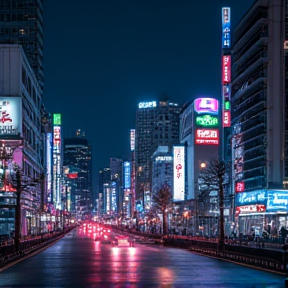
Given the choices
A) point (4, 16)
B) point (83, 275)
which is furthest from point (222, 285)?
point (4, 16)

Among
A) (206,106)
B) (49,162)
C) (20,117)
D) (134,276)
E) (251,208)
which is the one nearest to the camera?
(134,276)

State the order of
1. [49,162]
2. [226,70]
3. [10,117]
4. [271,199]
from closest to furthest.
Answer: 1. [271,199]
2. [10,117]
3. [226,70]
4. [49,162]

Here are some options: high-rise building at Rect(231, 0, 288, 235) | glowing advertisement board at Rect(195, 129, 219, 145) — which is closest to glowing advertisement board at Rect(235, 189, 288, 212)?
high-rise building at Rect(231, 0, 288, 235)

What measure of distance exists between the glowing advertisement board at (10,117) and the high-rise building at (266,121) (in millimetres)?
37857

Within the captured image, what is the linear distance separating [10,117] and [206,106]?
7677cm

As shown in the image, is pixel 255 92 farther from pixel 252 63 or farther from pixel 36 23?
pixel 36 23

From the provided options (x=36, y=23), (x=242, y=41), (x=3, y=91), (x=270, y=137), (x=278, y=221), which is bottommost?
(x=278, y=221)

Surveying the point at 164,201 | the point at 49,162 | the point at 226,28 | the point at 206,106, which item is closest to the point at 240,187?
the point at 164,201

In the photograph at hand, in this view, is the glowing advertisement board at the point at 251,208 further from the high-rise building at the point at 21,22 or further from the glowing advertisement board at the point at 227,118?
the high-rise building at the point at 21,22

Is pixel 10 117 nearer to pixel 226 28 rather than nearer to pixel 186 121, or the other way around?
pixel 226 28

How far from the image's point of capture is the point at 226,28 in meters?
124

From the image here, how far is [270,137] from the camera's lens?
356 feet

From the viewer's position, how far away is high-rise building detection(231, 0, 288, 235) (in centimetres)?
10506

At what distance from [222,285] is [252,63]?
90.5 m
